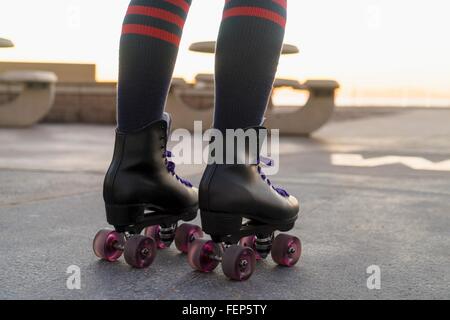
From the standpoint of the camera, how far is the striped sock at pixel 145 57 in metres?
1.62

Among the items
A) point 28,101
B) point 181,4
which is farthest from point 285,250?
point 28,101

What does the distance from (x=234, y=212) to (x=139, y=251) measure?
26 centimetres

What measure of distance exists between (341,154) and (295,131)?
282 centimetres

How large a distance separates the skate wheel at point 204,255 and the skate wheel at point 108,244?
0.24 meters

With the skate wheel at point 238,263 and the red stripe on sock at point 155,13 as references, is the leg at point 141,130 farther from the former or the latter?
the skate wheel at point 238,263

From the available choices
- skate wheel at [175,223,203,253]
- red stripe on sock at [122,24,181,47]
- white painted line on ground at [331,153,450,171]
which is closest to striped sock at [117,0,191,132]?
red stripe on sock at [122,24,181,47]

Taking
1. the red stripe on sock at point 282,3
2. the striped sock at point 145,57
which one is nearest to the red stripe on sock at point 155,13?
the striped sock at point 145,57

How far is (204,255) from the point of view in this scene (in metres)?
1.52

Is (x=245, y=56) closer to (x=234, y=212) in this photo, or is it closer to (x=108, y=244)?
(x=234, y=212)

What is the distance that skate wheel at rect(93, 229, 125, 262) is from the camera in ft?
5.35

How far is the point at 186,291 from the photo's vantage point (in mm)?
1382

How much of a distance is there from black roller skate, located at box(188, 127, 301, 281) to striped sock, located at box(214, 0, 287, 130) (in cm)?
6

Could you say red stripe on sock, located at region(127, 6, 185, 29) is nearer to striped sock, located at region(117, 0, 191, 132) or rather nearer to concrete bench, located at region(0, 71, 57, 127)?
striped sock, located at region(117, 0, 191, 132)
